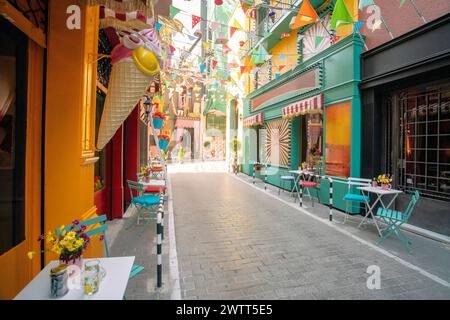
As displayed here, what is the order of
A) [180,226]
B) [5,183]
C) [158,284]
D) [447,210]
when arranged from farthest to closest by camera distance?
[180,226] < [447,210] < [158,284] < [5,183]

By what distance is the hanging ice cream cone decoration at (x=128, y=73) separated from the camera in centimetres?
325

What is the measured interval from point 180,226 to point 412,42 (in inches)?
284

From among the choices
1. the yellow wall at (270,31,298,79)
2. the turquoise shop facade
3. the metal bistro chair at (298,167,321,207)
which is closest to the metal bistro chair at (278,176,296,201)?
the turquoise shop facade

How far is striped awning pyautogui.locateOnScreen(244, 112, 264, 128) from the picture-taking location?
14354 millimetres

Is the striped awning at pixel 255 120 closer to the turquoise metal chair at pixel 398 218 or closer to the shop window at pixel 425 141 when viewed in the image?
the shop window at pixel 425 141

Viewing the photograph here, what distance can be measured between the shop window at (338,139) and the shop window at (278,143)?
323 centimetres

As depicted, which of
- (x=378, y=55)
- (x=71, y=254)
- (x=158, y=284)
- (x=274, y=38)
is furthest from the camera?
(x=274, y=38)

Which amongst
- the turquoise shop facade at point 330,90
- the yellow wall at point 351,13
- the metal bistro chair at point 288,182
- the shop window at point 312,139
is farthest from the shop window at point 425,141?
the metal bistro chair at point 288,182

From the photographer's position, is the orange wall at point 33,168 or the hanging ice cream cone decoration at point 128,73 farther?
the hanging ice cream cone decoration at point 128,73

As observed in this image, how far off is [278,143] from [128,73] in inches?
421

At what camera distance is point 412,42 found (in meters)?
5.89

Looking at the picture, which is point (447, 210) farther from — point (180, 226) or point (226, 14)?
point (226, 14)
